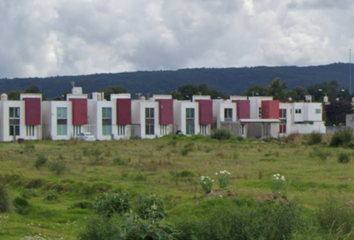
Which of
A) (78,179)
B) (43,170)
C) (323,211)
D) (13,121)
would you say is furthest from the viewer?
(13,121)

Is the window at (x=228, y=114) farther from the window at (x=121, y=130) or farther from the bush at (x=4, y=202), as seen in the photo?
the bush at (x=4, y=202)

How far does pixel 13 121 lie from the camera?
70562 mm

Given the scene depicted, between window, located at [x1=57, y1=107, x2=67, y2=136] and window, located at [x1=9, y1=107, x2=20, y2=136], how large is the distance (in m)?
4.79

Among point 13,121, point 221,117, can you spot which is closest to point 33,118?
point 13,121

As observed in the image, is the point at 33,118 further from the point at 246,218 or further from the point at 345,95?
the point at 345,95

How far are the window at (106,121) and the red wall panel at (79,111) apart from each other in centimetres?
272

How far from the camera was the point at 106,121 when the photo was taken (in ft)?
249

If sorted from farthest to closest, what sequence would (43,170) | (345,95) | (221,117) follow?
(345,95) < (221,117) < (43,170)

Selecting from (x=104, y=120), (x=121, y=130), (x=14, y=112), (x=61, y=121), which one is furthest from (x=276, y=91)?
(x=14, y=112)

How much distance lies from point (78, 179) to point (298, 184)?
9.24 m

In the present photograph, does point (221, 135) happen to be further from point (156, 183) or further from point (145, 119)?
point (156, 183)

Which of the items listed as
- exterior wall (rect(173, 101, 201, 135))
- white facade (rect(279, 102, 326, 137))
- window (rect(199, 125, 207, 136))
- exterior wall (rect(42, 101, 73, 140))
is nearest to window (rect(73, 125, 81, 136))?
exterior wall (rect(42, 101, 73, 140))

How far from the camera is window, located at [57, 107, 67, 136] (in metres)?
73.1

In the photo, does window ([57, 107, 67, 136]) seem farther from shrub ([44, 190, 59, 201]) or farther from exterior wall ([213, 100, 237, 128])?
shrub ([44, 190, 59, 201])
